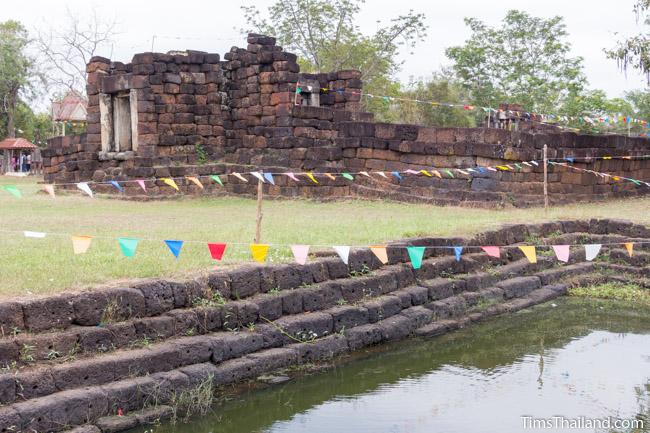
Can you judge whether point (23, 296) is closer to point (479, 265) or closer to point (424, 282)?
point (424, 282)

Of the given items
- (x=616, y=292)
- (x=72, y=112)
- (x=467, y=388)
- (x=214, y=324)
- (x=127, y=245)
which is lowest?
(x=467, y=388)

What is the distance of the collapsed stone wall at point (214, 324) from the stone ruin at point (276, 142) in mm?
5540

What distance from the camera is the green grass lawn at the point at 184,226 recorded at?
7.39m

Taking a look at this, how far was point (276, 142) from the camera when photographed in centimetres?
1938

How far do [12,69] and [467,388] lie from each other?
39694mm

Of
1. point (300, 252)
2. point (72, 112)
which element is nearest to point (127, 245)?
point (300, 252)

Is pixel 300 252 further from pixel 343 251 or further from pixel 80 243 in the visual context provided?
pixel 80 243

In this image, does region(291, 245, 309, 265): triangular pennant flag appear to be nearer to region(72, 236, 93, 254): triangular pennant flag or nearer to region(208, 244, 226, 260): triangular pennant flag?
→ region(208, 244, 226, 260): triangular pennant flag

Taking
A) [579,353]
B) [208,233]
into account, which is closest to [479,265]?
[579,353]

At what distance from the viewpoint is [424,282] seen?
33.0ft

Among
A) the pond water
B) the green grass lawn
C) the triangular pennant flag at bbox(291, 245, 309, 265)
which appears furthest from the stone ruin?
the triangular pennant flag at bbox(291, 245, 309, 265)

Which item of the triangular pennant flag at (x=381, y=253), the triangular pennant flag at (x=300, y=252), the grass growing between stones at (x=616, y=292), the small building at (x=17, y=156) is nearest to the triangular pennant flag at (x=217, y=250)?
the triangular pennant flag at (x=300, y=252)

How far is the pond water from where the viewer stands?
6.50 m

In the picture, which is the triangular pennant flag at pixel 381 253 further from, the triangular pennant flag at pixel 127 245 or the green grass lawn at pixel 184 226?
the triangular pennant flag at pixel 127 245
